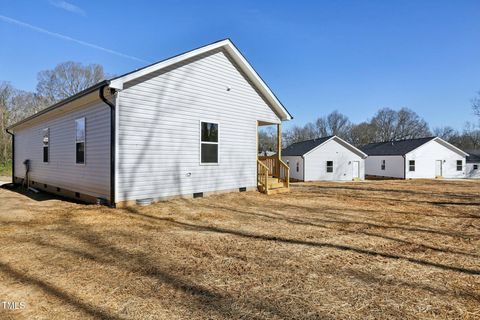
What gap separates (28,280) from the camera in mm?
3275

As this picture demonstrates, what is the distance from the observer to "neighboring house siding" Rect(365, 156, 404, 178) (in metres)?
30.0

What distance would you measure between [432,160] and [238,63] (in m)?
28.7

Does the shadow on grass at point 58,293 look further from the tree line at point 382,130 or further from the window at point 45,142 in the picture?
the tree line at point 382,130

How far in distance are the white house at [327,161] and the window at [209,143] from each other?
17.3 m

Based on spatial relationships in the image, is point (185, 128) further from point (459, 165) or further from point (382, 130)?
point (382, 130)

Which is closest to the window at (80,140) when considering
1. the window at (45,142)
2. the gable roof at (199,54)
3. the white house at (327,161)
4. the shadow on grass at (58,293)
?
the gable roof at (199,54)

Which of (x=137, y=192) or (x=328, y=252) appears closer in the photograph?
(x=328, y=252)

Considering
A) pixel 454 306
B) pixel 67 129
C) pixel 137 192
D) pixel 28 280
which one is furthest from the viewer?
pixel 67 129

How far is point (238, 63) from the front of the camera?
11367 mm

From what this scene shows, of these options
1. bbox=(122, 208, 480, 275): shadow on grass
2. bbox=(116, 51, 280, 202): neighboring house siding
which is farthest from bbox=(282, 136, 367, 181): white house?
bbox=(122, 208, 480, 275): shadow on grass

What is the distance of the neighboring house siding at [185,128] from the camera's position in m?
8.28

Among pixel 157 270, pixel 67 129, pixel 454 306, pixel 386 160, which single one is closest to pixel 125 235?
pixel 157 270

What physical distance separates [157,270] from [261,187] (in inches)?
347

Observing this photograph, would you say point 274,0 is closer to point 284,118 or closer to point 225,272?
point 284,118
